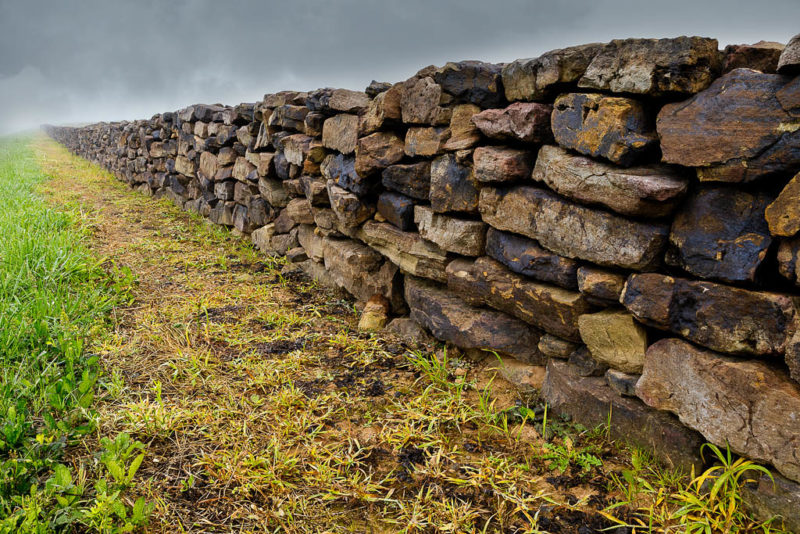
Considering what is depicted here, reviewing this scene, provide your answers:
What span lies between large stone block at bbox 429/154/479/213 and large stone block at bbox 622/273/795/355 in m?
1.22

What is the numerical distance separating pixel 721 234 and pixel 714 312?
13.4 inches

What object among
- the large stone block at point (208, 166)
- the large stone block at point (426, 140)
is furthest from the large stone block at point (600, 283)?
the large stone block at point (208, 166)

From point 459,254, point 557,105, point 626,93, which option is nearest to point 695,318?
point 626,93

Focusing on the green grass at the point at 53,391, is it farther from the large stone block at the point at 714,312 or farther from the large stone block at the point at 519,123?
the large stone block at the point at 519,123

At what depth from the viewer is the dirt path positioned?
215cm

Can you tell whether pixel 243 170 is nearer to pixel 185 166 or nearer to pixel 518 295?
pixel 185 166

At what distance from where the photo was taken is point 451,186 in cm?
332

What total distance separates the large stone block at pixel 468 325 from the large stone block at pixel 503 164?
0.91m

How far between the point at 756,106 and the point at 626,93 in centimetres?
58

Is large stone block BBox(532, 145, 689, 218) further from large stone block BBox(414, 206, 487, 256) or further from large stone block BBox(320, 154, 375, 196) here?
large stone block BBox(320, 154, 375, 196)

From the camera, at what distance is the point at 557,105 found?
2.61 metres

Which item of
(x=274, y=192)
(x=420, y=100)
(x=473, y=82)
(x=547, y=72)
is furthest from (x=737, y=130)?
(x=274, y=192)

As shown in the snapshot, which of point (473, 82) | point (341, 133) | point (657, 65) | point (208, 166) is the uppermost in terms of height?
point (473, 82)

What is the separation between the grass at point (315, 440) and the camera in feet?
6.97
